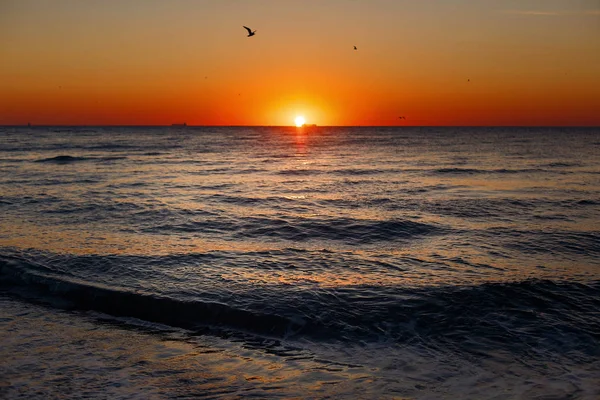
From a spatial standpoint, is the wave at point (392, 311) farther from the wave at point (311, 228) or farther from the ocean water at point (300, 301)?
the wave at point (311, 228)

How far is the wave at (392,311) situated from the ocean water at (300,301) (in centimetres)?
4

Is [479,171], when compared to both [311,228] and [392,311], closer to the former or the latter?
[311,228]

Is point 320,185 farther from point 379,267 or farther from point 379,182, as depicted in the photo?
point 379,267

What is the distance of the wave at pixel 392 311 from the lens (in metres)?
8.69

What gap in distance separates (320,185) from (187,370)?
2411 cm

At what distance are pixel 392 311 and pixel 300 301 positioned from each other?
182 cm

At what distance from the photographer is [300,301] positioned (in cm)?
1013

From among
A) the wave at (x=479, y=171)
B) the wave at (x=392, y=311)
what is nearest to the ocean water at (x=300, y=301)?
the wave at (x=392, y=311)

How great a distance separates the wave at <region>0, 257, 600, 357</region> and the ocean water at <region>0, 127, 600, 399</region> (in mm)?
41

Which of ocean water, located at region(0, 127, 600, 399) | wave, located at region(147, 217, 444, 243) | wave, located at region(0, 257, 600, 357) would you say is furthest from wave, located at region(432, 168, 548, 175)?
wave, located at region(0, 257, 600, 357)

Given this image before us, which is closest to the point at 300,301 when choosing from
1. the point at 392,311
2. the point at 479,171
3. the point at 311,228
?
the point at 392,311

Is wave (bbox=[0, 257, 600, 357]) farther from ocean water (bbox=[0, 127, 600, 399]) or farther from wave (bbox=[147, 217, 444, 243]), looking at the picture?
wave (bbox=[147, 217, 444, 243])

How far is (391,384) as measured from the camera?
685 cm

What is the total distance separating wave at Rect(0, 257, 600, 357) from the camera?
342 inches
